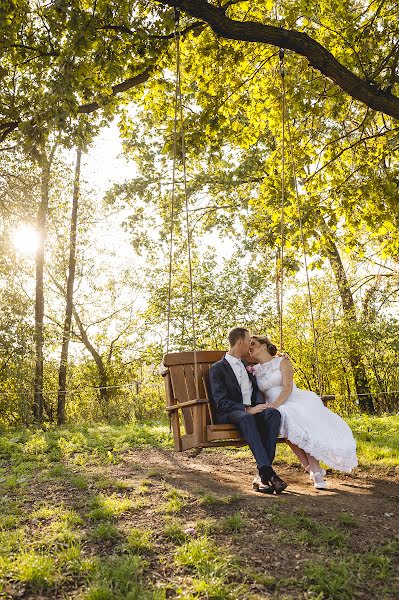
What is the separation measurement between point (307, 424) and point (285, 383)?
1.55ft

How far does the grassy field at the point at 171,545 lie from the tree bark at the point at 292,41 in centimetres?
373

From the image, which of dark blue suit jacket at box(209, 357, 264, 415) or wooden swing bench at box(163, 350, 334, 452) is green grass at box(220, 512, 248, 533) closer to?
wooden swing bench at box(163, 350, 334, 452)

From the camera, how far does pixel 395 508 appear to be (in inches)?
186

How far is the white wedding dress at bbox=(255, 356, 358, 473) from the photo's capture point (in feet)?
17.8

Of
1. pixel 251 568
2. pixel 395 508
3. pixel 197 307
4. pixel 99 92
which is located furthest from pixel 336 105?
pixel 197 307

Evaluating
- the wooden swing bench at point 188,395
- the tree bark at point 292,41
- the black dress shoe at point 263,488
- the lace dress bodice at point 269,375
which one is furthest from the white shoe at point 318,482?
the tree bark at point 292,41

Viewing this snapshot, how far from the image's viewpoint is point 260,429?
18.0ft

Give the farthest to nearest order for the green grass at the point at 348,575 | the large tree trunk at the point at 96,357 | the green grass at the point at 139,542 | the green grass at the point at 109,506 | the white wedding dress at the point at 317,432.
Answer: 1. the large tree trunk at the point at 96,357
2. the white wedding dress at the point at 317,432
3. the green grass at the point at 109,506
4. the green grass at the point at 139,542
5. the green grass at the point at 348,575

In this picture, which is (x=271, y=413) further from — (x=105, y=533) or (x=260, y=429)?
(x=105, y=533)

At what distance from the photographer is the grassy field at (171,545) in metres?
3.12

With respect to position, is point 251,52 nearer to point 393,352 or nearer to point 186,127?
point 186,127

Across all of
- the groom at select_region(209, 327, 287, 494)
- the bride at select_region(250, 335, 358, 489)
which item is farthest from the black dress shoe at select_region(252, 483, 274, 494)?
the bride at select_region(250, 335, 358, 489)

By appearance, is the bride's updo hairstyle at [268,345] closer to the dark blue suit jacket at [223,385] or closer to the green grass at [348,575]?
the dark blue suit jacket at [223,385]

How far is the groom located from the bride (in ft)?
0.47
